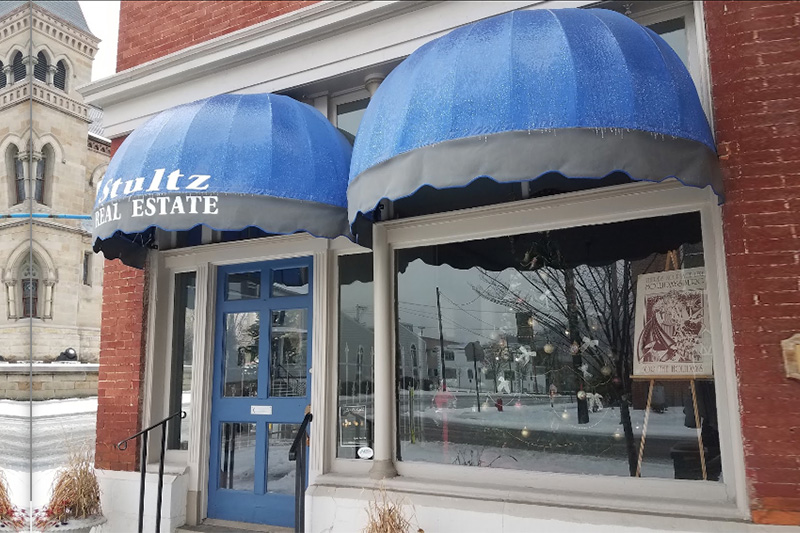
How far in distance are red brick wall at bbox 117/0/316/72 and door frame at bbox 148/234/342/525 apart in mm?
2212

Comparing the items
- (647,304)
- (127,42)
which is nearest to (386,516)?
(647,304)

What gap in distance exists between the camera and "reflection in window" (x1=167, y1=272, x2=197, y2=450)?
560cm

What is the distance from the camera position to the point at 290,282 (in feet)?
17.5

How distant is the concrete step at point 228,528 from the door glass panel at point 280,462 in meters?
0.31

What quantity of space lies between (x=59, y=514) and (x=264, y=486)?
177 centimetres

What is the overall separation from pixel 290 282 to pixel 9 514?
3069 mm

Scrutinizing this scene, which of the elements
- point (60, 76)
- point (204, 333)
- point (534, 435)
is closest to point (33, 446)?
point (204, 333)

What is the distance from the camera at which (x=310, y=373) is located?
16.4ft

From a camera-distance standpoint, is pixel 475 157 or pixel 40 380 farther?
pixel 40 380

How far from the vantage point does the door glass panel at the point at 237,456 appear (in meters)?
5.13

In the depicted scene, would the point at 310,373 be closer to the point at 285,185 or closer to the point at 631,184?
the point at 285,185

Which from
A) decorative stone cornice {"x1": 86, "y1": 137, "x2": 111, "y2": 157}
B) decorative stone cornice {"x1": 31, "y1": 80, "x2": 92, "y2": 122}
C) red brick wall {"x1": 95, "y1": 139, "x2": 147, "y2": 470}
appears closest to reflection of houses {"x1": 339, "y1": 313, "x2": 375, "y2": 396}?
red brick wall {"x1": 95, "y1": 139, "x2": 147, "y2": 470}

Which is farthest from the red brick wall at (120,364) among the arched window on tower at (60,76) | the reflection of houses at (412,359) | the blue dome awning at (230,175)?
the reflection of houses at (412,359)

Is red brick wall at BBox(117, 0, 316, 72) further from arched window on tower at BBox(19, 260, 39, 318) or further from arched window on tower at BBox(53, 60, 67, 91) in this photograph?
arched window on tower at BBox(19, 260, 39, 318)
